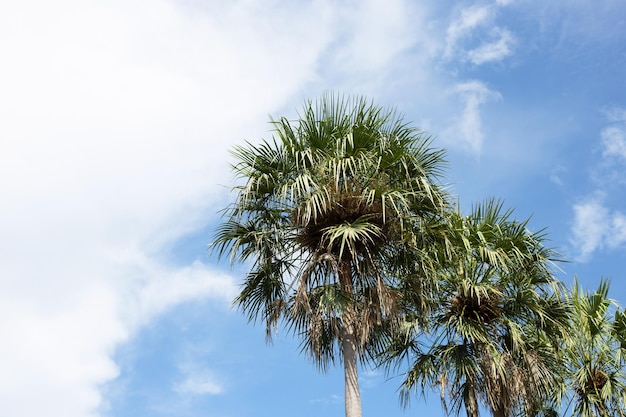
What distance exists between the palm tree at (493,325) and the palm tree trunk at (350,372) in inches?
94.7

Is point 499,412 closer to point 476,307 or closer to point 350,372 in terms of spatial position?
point 476,307

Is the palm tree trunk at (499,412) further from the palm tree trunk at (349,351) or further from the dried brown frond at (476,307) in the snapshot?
the palm tree trunk at (349,351)

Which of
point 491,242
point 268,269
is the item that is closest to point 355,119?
point 268,269

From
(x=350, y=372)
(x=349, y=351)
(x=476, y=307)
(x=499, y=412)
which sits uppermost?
(x=476, y=307)

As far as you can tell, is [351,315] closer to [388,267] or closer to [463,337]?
[388,267]

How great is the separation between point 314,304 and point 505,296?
4.91m

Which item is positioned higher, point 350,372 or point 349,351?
point 349,351

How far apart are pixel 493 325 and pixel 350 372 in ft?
14.5

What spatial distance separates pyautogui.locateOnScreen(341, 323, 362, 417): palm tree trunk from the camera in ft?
42.4

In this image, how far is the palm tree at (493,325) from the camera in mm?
15484

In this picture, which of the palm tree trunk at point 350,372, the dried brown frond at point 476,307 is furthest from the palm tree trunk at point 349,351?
the dried brown frond at point 476,307

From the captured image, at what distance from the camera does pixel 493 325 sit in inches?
637

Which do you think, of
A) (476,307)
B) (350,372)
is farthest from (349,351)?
(476,307)

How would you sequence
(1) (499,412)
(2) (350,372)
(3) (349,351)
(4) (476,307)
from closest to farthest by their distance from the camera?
1. (2) (350,372)
2. (3) (349,351)
3. (1) (499,412)
4. (4) (476,307)
